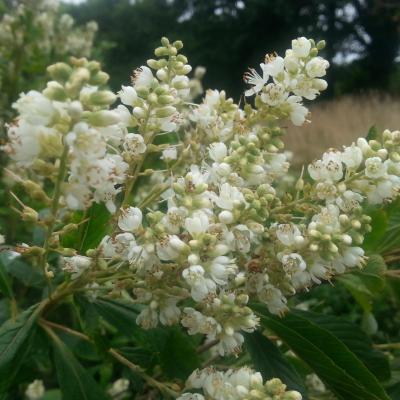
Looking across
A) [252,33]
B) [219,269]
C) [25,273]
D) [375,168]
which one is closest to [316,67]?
[375,168]

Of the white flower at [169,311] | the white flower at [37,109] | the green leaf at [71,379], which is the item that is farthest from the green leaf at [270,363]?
the white flower at [37,109]

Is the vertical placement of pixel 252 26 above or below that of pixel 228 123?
above

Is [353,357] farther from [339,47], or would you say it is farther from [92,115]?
[339,47]

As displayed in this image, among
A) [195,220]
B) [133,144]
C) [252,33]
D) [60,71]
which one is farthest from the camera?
[252,33]

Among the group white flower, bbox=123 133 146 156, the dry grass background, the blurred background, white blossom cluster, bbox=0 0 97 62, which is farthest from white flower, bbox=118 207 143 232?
the blurred background

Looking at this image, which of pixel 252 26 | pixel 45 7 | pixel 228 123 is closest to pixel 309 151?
pixel 45 7

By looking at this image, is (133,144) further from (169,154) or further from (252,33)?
(252,33)
